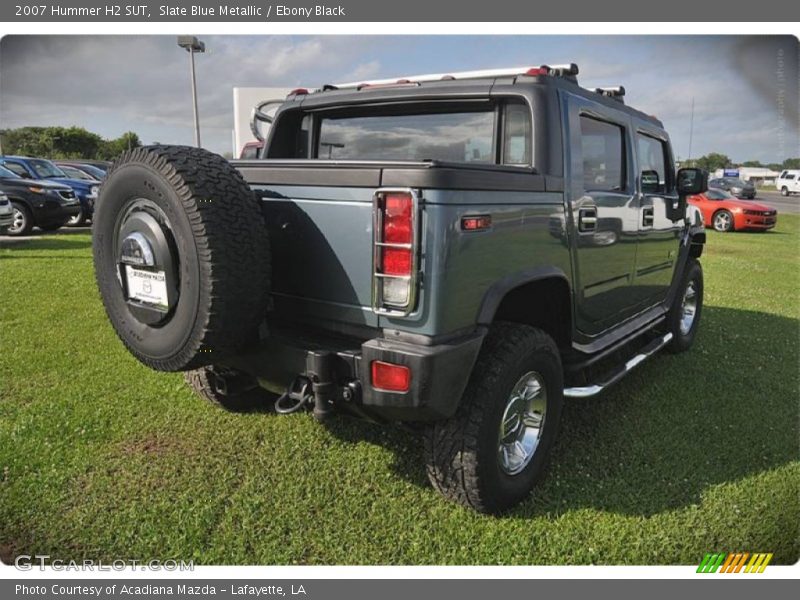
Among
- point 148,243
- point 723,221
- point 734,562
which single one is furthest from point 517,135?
point 723,221

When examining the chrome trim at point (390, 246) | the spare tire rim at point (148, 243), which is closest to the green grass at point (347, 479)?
the spare tire rim at point (148, 243)

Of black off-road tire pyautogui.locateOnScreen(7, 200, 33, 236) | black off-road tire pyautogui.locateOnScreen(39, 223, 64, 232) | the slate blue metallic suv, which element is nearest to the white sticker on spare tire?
black off-road tire pyautogui.locateOnScreen(7, 200, 33, 236)

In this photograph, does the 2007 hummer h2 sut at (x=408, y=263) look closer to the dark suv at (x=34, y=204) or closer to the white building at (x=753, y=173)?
the dark suv at (x=34, y=204)

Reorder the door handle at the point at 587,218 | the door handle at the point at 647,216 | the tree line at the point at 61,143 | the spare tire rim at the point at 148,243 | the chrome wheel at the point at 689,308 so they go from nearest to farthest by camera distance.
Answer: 1. the spare tire rim at the point at 148,243
2. the door handle at the point at 587,218
3. the door handle at the point at 647,216
4. the chrome wheel at the point at 689,308
5. the tree line at the point at 61,143

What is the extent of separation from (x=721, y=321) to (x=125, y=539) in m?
6.28

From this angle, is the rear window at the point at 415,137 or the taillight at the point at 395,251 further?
the rear window at the point at 415,137

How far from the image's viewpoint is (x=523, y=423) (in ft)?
9.84

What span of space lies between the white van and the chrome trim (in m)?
43.7

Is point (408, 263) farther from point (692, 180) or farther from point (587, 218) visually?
point (692, 180)

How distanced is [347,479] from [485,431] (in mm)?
874

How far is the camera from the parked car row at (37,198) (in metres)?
11.6

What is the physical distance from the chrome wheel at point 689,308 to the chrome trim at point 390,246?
405 cm

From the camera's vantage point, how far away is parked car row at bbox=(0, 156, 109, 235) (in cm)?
1165

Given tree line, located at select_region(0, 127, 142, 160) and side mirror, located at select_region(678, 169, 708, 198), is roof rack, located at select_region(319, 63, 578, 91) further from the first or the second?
tree line, located at select_region(0, 127, 142, 160)
